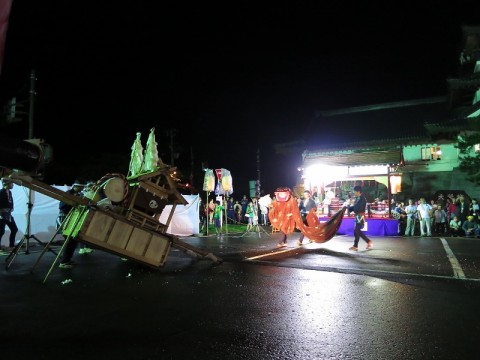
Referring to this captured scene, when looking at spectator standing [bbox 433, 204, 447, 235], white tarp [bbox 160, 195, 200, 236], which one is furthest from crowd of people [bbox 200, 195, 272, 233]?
spectator standing [bbox 433, 204, 447, 235]

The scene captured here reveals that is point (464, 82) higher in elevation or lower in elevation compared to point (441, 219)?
higher

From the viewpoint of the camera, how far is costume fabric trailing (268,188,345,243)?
1175 centimetres

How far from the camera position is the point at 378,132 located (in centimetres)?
2983

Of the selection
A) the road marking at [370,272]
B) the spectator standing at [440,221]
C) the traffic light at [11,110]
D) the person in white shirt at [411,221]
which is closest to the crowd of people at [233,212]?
the person in white shirt at [411,221]

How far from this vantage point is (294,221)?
11922 mm

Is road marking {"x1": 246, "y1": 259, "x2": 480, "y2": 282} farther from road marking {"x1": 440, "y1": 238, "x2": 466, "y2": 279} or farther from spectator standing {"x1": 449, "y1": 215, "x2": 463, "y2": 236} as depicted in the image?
spectator standing {"x1": 449, "y1": 215, "x2": 463, "y2": 236}

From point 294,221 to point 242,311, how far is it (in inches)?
280

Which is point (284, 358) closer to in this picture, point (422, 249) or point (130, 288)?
point (130, 288)

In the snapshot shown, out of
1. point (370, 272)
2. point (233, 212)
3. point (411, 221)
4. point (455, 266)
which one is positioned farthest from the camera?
point (233, 212)

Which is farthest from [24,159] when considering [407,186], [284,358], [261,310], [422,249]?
[407,186]

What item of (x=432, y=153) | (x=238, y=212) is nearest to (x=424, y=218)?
(x=432, y=153)

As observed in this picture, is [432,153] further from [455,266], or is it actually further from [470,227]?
[455,266]

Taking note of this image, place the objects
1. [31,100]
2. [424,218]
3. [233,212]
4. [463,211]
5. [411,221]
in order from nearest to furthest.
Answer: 1. [31,100]
2. [463,211]
3. [424,218]
4. [411,221]
5. [233,212]

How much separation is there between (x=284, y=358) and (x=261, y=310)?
1.57 m
